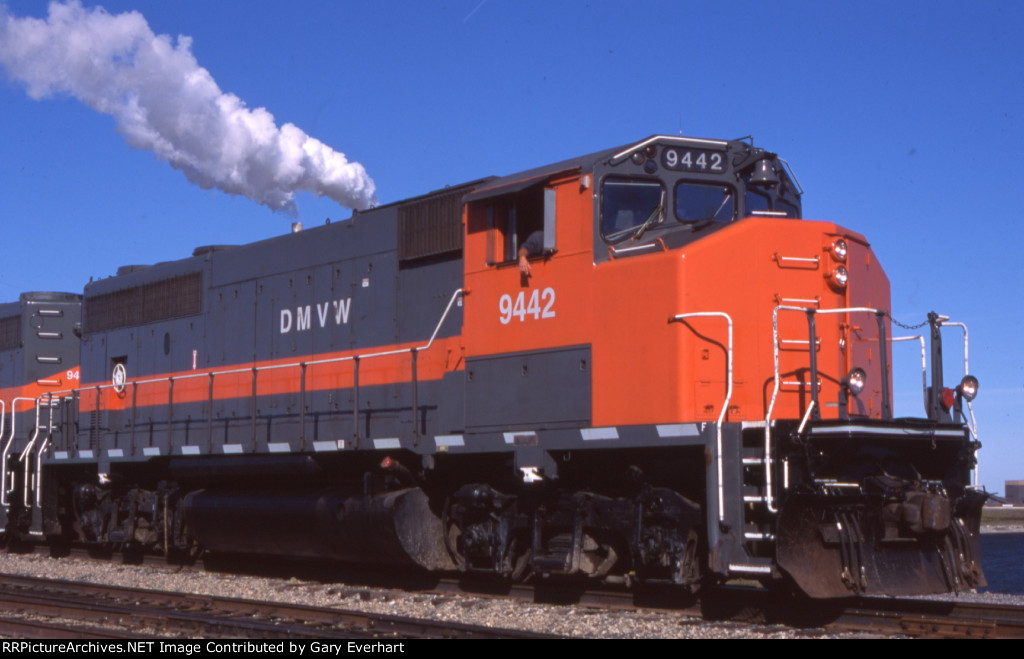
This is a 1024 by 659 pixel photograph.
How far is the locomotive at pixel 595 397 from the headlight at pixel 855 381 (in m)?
0.02

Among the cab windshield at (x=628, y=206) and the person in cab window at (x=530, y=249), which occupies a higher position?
the cab windshield at (x=628, y=206)

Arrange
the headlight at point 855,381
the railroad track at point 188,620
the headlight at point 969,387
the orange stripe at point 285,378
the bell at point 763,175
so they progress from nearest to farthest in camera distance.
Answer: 1. the railroad track at point 188,620
2. the headlight at point 855,381
3. the headlight at point 969,387
4. the bell at point 763,175
5. the orange stripe at point 285,378

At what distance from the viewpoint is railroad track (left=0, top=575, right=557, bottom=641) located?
7.79 m

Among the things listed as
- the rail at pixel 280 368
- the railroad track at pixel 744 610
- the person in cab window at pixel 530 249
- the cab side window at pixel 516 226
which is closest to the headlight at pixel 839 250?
the cab side window at pixel 516 226

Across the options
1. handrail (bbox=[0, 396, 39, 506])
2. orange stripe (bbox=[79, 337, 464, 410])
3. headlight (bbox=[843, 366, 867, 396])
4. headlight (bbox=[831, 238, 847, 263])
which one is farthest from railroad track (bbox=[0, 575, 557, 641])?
handrail (bbox=[0, 396, 39, 506])

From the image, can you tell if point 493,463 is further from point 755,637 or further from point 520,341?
point 755,637

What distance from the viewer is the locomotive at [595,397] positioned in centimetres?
802

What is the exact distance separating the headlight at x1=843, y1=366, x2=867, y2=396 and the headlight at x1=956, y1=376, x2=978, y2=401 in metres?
0.87

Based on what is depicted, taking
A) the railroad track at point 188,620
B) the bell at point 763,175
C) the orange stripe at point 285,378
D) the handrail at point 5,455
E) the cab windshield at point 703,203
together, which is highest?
the bell at point 763,175

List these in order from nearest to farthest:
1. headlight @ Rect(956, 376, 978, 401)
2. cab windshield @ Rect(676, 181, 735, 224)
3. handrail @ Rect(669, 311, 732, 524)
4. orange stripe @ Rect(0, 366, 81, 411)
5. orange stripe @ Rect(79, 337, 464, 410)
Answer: handrail @ Rect(669, 311, 732, 524)
headlight @ Rect(956, 376, 978, 401)
cab windshield @ Rect(676, 181, 735, 224)
orange stripe @ Rect(79, 337, 464, 410)
orange stripe @ Rect(0, 366, 81, 411)

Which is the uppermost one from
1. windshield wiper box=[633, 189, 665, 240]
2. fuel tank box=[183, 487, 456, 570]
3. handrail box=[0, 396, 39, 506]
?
windshield wiper box=[633, 189, 665, 240]

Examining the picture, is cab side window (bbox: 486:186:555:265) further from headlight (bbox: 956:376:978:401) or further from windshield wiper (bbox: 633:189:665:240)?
headlight (bbox: 956:376:978:401)

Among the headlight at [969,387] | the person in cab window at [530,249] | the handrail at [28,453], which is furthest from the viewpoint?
the handrail at [28,453]

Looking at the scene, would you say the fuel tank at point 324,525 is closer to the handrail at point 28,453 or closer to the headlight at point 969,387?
the handrail at point 28,453
